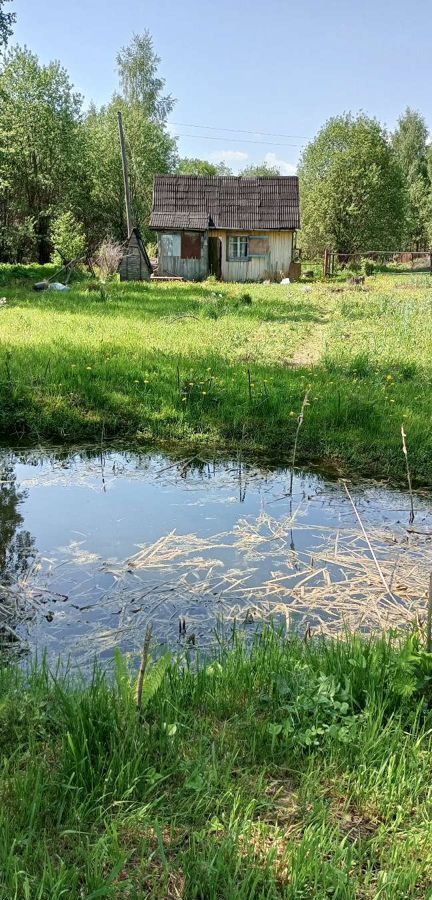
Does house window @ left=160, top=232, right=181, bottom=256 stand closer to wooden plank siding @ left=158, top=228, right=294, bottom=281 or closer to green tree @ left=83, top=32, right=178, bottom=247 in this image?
wooden plank siding @ left=158, top=228, right=294, bottom=281

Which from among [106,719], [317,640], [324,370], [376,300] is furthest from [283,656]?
[376,300]

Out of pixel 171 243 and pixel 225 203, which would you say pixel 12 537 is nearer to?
pixel 171 243

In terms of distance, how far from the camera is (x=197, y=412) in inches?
327

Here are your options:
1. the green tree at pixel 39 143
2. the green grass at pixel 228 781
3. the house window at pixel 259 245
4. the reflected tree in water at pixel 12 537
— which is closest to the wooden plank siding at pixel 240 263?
the house window at pixel 259 245

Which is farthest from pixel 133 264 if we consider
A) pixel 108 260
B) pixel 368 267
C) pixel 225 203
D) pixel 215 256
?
pixel 368 267

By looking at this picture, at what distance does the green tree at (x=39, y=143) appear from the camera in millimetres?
39969

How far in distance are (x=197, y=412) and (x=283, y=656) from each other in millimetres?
5325

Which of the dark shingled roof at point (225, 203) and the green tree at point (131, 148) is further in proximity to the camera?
the green tree at point (131, 148)

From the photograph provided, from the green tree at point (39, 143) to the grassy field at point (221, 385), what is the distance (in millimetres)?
29652

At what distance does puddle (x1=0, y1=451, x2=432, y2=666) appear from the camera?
404cm

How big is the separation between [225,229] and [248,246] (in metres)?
1.41

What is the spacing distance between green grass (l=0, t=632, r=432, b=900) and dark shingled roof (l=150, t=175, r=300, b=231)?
104 feet

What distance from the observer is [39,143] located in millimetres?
40219

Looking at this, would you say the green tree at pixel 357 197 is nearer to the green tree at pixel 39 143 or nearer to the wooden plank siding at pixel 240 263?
the wooden plank siding at pixel 240 263
